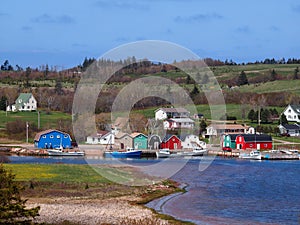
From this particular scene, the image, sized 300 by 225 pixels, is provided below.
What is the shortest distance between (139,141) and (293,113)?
2734cm

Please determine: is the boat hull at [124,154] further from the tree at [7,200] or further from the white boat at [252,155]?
the tree at [7,200]

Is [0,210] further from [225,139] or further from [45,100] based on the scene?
[45,100]

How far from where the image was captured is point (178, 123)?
242 feet

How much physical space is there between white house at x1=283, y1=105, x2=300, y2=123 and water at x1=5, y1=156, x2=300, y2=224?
31.7m

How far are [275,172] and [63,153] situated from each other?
825 inches

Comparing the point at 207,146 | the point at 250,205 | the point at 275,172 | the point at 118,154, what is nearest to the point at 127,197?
the point at 250,205

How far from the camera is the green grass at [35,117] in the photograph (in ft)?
244

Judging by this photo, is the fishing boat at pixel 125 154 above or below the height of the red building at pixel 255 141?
below

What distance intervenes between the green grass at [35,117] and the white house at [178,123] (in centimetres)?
1284

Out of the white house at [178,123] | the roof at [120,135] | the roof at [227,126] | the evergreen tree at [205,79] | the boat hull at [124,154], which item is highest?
the evergreen tree at [205,79]

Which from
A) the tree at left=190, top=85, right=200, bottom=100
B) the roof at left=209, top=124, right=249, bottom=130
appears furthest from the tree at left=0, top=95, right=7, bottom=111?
the roof at left=209, top=124, right=249, bottom=130

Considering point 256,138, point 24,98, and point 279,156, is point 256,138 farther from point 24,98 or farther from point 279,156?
point 24,98

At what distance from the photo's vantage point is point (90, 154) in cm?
5672

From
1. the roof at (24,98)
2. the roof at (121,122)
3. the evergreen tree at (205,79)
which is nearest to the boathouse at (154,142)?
the roof at (121,122)
